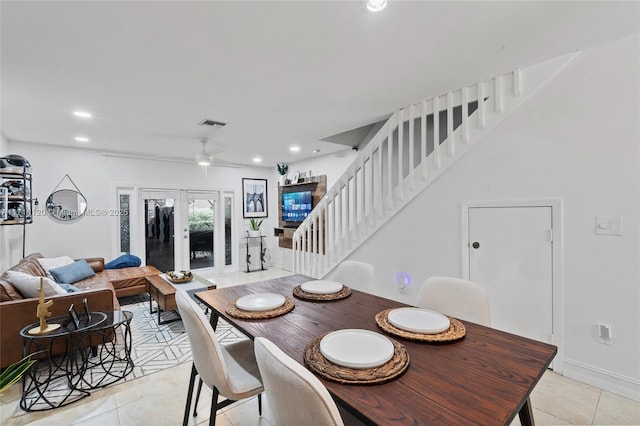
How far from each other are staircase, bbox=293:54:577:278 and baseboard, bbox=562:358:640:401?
1878 millimetres

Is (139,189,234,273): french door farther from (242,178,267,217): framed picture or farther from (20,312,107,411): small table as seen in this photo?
(20,312,107,411): small table

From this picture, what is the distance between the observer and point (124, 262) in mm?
4770

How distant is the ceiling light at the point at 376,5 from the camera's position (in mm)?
1506

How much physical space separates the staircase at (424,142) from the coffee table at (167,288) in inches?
57.7

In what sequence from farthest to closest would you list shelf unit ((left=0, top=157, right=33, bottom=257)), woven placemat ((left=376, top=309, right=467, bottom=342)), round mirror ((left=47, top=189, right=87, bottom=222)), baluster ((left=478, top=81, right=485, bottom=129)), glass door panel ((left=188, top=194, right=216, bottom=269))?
glass door panel ((left=188, top=194, right=216, bottom=269)), round mirror ((left=47, top=189, right=87, bottom=222)), shelf unit ((left=0, top=157, right=33, bottom=257)), baluster ((left=478, top=81, right=485, bottom=129)), woven placemat ((left=376, top=309, right=467, bottom=342))

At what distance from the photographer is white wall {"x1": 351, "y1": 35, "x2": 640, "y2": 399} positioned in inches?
78.7

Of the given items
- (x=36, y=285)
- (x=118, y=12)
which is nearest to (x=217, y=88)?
(x=118, y=12)

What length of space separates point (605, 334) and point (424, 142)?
210 centimetres

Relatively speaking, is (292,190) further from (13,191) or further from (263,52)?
(263,52)

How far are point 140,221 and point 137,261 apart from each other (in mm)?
793

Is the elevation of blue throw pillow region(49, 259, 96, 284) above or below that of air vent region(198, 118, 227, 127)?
below

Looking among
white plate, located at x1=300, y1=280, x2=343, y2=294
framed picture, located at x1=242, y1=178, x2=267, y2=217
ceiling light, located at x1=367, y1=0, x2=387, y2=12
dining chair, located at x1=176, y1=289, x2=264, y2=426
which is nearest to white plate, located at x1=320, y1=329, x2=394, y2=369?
dining chair, located at x1=176, y1=289, x2=264, y2=426

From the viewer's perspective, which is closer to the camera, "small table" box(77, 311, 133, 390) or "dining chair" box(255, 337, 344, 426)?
"dining chair" box(255, 337, 344, 426)

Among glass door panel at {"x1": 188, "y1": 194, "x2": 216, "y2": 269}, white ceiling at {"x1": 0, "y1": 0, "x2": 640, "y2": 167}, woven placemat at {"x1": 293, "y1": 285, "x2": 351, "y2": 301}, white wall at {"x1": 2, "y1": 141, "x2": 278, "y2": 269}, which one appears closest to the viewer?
white ceiling at {"x1": 0, "y1": 0, "x2": 640, "y2": 167}
